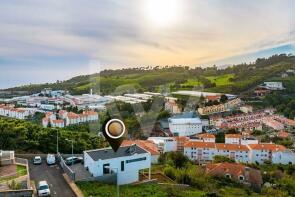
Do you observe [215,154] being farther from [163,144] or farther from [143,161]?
[143,161]

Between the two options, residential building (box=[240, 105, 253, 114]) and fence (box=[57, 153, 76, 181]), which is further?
residential building (box=[240, 105, 253, 114])

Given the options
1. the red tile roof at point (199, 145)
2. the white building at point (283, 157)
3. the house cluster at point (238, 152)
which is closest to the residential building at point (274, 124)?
the house cluster at point (238, 152)

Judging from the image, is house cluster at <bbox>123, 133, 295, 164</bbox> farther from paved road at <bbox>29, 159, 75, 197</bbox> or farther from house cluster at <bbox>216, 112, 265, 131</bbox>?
paved road at <bbox>29, 159, 75, 197</bbox>

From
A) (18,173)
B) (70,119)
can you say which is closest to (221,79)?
(70,119)

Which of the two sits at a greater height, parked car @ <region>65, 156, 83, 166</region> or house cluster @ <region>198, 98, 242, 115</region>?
house cluster @ <region>198, 98, 242, 115</region>

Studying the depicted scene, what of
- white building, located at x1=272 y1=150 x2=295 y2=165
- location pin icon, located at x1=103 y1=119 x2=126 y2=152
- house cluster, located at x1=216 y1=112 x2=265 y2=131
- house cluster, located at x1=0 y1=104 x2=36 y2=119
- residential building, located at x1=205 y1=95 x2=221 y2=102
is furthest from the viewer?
residential building, located at x1=205 y1=95 x2=221 y2=102

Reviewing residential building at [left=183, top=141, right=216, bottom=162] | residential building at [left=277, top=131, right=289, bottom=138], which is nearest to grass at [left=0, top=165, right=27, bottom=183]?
residential building at [left=183, top=141, right=216, bottom=162]
